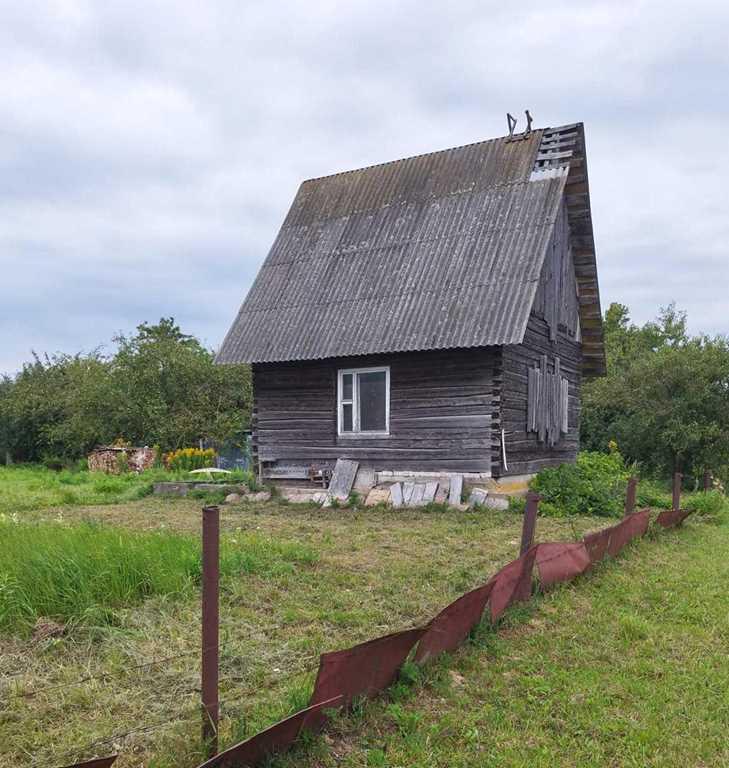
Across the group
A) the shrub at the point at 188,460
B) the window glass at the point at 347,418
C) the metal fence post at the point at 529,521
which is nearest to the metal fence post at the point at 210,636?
the metal fence post at the point at 529,521

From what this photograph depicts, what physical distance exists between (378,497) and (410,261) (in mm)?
5069

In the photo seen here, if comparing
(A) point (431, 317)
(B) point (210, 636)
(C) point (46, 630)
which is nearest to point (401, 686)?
(B) point (210, 636)

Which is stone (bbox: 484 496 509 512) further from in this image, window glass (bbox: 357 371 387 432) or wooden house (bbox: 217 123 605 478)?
window glass (bbox: 357 371 387 432)

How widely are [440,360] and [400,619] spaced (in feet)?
29.5

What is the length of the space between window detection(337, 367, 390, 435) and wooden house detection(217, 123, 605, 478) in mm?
31

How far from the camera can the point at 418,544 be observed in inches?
369

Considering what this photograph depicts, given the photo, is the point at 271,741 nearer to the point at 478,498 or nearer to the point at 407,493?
the point at 478,498

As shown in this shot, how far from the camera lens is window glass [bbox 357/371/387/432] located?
1506 cm

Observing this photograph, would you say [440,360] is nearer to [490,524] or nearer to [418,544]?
[490,524]

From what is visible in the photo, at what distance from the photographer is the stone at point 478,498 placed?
43.5ft

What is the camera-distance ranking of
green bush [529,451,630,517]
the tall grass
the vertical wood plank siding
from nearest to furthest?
the tall grass < green bush [529,451,630,517] < the vertical wood plank siding

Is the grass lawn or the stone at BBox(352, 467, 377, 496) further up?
the stone at BBox(352, 467, 377, 496)

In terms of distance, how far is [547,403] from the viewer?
16.3 m

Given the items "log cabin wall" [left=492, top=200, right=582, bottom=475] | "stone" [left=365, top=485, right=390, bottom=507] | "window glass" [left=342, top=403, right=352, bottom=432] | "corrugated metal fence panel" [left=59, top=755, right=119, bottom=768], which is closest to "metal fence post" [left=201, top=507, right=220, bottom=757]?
"corrugated metal fence panel" [left=59, top=755, right=119, bottom=768]
